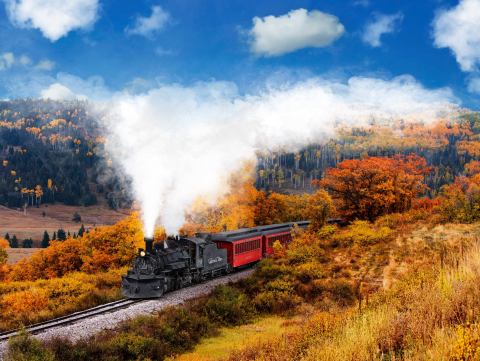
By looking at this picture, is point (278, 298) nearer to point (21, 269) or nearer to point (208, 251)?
point (208, 251)

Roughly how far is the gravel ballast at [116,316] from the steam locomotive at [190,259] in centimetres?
63

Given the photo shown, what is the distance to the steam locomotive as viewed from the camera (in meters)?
18.5

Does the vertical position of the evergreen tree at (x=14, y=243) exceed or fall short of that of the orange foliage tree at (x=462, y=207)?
it falls short

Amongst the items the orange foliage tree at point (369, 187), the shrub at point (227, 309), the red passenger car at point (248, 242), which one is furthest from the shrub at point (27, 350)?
the orange foliage tree at point (369, 187)

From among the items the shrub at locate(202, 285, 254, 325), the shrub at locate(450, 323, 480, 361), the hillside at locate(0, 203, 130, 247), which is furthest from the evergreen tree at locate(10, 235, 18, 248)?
the shrub at locate(450, 323, 480, 361)

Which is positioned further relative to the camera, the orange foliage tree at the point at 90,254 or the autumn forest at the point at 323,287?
the orange foliage tree at the point at 90,254

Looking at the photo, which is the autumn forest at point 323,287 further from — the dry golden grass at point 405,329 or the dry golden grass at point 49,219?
the dry golden grass at point 49,219

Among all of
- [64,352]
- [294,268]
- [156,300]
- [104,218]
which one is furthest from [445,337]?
[104,218]

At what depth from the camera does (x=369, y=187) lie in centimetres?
3164

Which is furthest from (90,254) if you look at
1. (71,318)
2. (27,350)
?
(27,350)

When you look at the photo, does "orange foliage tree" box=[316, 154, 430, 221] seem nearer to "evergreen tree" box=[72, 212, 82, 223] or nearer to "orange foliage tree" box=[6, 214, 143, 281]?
"orange foliage tree" box=[6, 214, 143, 281]

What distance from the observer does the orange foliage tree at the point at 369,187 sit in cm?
3112

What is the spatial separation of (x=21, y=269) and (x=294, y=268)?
121 ft

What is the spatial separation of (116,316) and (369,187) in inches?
875
